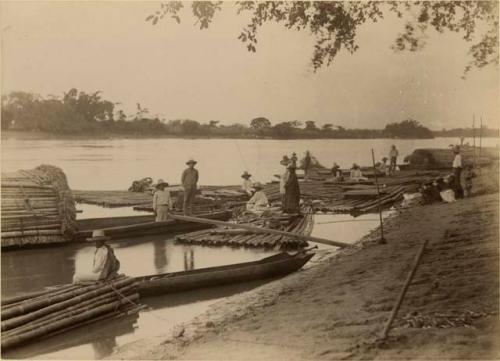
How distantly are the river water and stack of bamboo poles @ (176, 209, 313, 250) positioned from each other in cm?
18

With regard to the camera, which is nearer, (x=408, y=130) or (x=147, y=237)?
(x=408, y=130)

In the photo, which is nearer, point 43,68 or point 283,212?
point 43,68

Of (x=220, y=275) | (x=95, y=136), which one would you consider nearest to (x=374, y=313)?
(x=220, y=275)

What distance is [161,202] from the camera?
1002cm

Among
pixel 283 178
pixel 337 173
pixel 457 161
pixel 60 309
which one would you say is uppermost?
pixel 457 161

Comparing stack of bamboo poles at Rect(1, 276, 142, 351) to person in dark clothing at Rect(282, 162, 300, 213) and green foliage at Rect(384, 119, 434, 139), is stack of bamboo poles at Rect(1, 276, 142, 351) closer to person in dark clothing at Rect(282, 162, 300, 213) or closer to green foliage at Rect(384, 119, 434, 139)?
person in dark clothing at Rect(282, 162, 300, 213)

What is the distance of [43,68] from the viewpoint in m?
6.83

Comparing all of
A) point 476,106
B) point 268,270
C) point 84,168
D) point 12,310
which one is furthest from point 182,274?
point 476,106

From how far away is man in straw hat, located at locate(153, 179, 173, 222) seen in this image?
9.80m

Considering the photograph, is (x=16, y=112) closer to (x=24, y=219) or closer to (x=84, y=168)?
(x=24, y=219)

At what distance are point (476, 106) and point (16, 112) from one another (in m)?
5.09

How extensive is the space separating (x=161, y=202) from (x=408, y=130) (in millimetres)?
4457

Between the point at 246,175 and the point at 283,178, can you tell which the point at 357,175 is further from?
the point at 283,178

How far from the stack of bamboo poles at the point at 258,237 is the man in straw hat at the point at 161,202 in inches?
34.5
